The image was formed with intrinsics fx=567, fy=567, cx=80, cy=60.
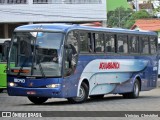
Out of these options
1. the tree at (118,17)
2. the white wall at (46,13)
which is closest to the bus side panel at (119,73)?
the white wall at (46,13)

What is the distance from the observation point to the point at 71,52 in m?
19.9

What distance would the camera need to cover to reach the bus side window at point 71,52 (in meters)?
19.7

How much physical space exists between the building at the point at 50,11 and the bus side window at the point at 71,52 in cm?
3477

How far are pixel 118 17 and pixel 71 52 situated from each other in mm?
66996

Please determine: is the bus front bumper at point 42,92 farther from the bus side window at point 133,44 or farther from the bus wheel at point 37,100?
the bus side window at point 133,44

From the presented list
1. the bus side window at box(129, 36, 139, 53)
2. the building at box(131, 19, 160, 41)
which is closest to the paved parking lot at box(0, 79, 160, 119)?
the bus side window at box(129, 36, 139, 53)

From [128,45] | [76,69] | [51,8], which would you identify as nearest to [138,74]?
[128,45]

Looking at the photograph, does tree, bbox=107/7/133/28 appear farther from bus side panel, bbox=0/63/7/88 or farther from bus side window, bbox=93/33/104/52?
bus side window, bbox=93/33/104/52

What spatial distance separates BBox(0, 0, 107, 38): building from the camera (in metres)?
54.7

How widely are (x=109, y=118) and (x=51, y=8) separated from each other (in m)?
41.4

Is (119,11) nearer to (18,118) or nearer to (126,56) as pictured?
(126,56)

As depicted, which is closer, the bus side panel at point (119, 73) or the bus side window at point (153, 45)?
the bus side panel at point (119, 73)

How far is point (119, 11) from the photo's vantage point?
8625cm

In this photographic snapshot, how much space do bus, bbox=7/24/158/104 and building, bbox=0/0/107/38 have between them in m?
31.9
